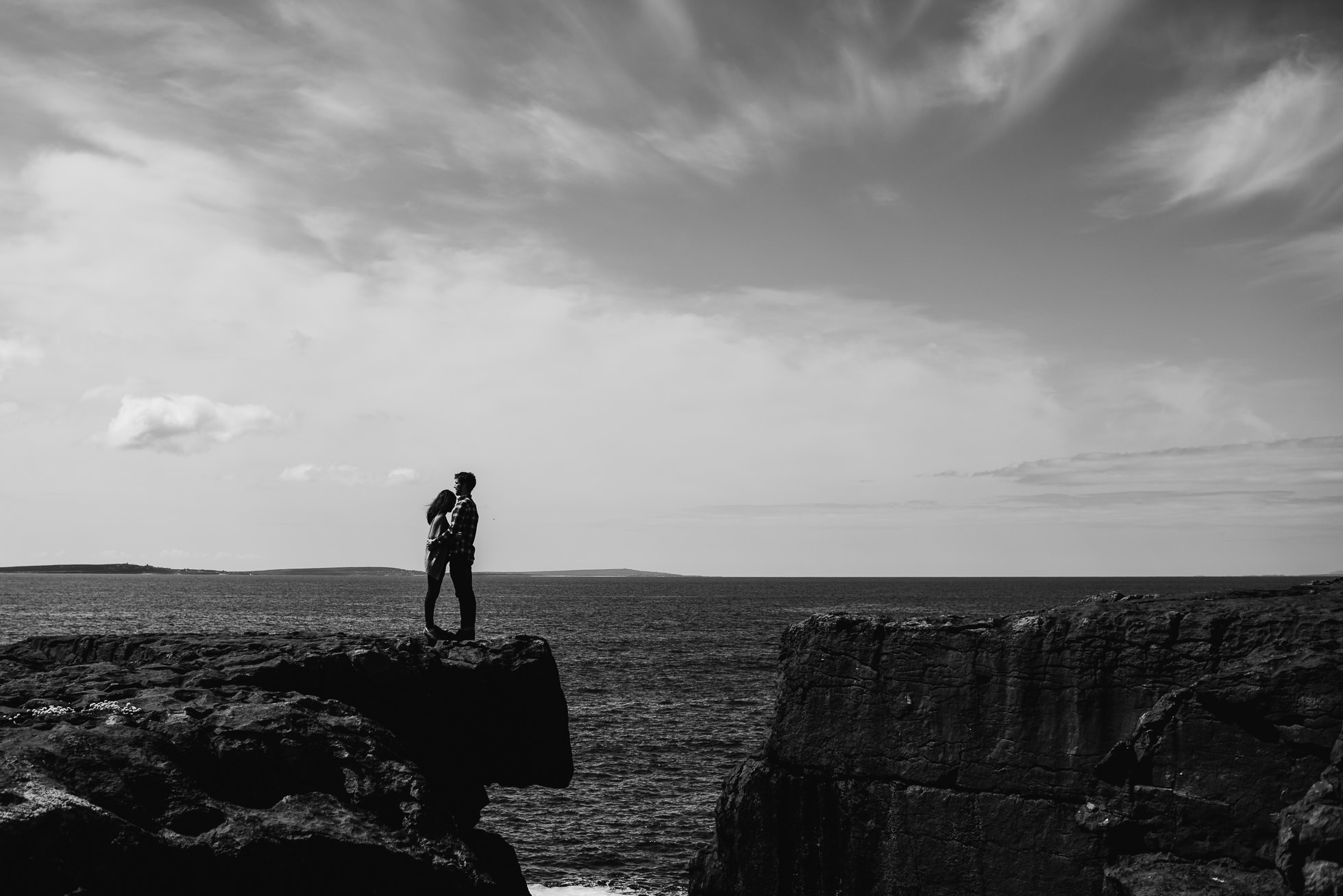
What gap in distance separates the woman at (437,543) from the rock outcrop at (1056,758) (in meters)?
5.39

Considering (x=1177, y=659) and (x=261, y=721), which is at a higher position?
(x=1177, y=659)

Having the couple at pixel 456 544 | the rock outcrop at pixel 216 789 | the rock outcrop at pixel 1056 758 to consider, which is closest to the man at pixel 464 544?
the couple at pixel 456 544

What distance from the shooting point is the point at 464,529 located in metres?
15.0

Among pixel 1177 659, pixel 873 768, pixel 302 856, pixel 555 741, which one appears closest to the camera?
pixel 302 856

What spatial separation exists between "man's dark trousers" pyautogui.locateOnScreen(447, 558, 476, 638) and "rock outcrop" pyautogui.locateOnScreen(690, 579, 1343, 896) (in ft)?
15.9

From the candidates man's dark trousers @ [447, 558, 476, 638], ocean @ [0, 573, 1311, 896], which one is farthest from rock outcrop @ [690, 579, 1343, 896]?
man's dark trousers @ [447, 558, 476, 638]

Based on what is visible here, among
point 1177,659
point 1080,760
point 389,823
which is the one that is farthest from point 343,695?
point 1177,659

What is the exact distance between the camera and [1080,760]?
9.75 meters

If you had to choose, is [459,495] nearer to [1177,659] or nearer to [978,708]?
[978,708]

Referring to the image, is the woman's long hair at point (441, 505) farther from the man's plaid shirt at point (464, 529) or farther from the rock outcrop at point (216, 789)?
the rock outcrop at point (216, 789)

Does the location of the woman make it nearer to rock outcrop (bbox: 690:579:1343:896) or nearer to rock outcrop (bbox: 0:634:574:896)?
rock outcrop (bbox: 0:634:574:896)

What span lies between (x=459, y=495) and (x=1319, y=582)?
36.4 ft

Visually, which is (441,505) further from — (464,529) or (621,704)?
(621,704)

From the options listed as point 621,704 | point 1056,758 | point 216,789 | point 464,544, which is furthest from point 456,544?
point 621,704
